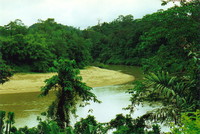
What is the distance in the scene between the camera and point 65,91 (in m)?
8.65

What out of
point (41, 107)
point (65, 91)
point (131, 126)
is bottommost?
point (41, 107)

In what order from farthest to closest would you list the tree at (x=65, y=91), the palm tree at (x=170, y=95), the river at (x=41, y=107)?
the river at (x=41, y=107)
the tree at (x=65, y=91)
the palm tree at (x=170, y=95)

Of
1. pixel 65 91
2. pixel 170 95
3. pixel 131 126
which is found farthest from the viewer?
pixel 65 91

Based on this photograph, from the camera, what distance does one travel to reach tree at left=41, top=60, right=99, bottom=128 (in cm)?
852

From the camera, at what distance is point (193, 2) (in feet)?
30.6

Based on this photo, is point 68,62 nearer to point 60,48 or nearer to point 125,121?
point 125,121

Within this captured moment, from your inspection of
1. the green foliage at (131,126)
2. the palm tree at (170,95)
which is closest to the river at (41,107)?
the green foliage at (131,126)

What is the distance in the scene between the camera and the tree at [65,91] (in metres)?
8.52

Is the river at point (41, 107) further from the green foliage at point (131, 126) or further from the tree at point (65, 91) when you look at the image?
the green foliage at point (131, 126)

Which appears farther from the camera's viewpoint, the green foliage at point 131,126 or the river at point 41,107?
the river at point 41,107

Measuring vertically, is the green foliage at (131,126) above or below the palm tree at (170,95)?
below

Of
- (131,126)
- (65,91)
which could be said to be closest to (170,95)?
(131,126)

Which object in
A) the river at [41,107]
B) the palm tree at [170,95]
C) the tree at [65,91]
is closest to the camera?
the palm tree at [170,95]

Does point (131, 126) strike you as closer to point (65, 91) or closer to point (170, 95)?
point (170, 95)
